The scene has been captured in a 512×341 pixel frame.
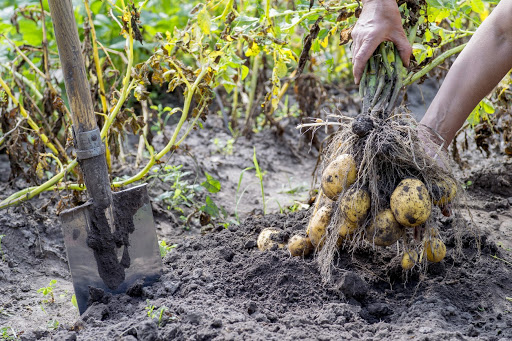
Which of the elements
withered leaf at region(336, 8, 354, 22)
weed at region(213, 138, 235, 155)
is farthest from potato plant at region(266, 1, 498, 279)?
weed at region(213, 138, 235, 155)

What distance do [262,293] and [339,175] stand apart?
527mm

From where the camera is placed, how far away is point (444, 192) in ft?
6.32

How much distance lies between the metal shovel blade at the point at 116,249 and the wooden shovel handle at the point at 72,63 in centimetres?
32

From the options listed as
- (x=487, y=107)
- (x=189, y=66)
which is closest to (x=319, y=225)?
(x=189, y=66)

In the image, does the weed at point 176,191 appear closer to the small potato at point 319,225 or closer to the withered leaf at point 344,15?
the small potato at point 319,225

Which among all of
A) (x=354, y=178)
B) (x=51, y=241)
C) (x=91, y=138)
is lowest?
(x=51, y=241)

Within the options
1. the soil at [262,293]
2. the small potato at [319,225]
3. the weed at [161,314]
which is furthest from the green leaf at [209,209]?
the weed at [161,314]

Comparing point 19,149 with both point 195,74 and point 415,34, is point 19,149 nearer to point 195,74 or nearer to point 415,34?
point 195,74

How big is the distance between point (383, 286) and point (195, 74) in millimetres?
1281

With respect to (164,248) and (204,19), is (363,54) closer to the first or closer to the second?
(204,19)

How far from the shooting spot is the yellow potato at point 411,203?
182cm

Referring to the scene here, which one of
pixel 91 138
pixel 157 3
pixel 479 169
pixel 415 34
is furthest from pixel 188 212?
pixel 157 3

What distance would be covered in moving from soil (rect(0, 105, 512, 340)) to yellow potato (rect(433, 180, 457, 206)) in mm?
292

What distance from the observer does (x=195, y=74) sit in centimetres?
251
